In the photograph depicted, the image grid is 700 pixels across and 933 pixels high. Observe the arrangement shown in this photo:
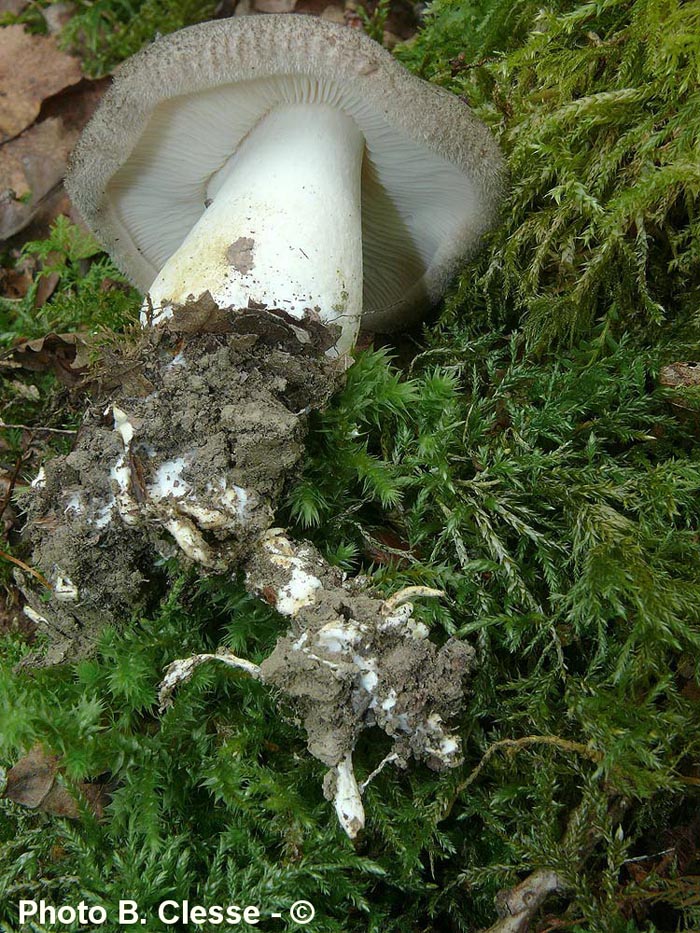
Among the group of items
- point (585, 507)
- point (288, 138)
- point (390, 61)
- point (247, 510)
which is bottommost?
point (585, 507)

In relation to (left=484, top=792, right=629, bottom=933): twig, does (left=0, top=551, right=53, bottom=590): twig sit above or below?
above

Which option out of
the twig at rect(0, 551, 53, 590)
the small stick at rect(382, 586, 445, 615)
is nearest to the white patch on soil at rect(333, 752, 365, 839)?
the small stick at rect(382, 586, 445, 615)

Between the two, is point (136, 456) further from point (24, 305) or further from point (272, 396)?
point (24, 305)

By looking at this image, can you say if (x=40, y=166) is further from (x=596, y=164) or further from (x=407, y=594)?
(x=407, y=594)

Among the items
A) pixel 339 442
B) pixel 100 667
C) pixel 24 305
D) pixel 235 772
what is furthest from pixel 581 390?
pixel 24 305

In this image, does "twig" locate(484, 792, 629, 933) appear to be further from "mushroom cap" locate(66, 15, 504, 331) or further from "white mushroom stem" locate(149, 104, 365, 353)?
"mushroom cap" locate(66, 15, 504, 331)

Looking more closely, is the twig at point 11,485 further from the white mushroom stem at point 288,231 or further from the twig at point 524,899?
the twig at point 524,899
